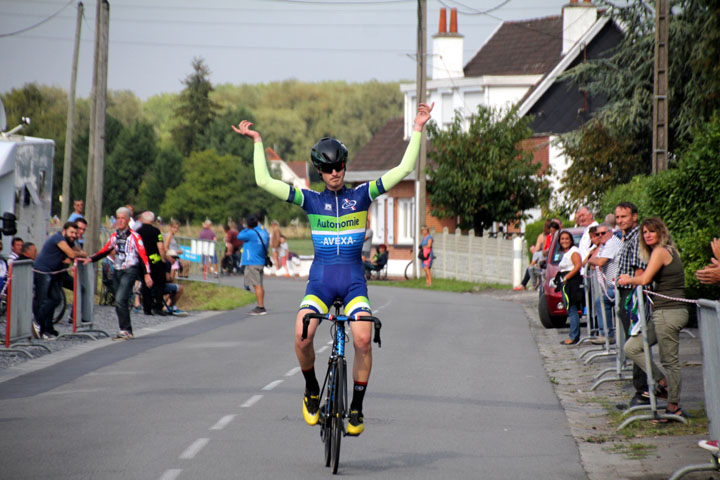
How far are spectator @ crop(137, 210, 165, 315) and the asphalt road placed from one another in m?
2.83

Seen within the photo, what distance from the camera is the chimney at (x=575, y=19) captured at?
47.1m

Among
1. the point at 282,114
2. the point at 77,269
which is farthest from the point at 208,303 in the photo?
the point at 282,114

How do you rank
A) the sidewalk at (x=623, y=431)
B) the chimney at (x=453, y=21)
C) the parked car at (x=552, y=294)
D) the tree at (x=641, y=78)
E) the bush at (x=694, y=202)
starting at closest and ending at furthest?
the sidewalk at (x=623, y=431) < the bush at (x=694, y=202) < the parked car at (x=552, y=294) < the tree at (x=641, y=78) < the chimney at (x=453, y=21)

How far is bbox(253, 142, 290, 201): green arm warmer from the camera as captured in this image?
24.8 ft

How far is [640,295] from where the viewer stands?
386 inches

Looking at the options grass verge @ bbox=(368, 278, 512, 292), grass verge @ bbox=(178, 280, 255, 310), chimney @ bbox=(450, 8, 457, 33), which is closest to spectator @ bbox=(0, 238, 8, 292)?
grass verge @ bbox=(178, 280, 255, 310)

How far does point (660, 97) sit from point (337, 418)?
672 inches

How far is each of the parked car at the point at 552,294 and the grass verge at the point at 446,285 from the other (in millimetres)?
14813

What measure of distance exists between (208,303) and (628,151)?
16225 mm

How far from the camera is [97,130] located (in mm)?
25734

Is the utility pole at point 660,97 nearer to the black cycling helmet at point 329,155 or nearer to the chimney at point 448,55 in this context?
the black cycling helmet at point 329,155

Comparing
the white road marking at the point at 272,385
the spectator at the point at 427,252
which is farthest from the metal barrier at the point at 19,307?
the spectator at the point at 427,252

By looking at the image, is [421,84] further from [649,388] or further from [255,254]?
[649,388]

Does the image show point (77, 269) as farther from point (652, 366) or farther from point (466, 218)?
point (466, 218)
